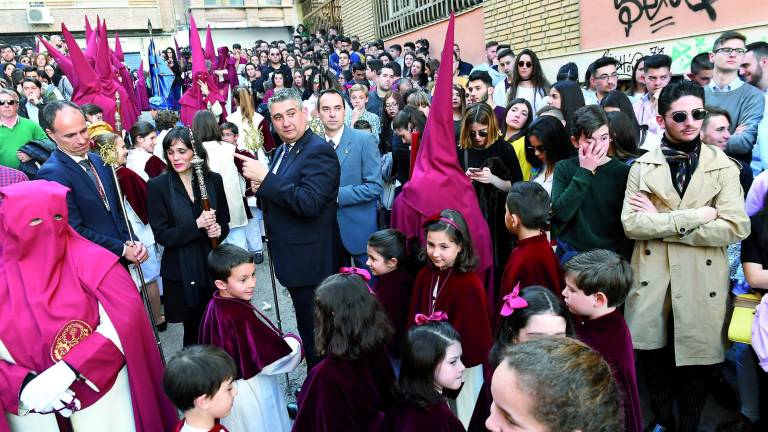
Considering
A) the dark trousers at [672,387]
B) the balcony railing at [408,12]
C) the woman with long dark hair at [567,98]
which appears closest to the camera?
the dark trousers at [672,387]

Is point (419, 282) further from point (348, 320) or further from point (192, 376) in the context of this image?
A: point (192, 376)

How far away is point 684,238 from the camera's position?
9.27 feet

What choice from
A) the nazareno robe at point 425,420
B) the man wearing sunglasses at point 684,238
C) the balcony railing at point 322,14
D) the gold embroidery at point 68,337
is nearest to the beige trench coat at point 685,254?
the man wearing sunglasses at point 684,238

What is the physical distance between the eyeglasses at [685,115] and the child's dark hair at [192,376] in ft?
8.39

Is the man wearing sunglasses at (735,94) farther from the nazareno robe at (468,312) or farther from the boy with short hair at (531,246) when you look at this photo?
the nazareno robe at (468,312)

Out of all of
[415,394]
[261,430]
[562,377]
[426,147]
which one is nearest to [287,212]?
[426,147]

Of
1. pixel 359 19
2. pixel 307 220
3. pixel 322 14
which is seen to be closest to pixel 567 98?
pixel 307 220

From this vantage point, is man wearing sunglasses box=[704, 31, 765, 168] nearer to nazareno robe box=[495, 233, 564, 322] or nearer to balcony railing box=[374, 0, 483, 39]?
nazareno robe box=[495, 233, 564, 322]

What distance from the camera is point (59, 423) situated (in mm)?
2531

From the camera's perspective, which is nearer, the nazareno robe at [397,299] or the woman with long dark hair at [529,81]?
the nazareno robe at [397,299]

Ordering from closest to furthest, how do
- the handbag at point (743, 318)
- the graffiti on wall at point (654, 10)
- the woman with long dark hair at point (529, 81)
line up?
the handbag at point (743, 318), the woman with long dark hair at point (529, 81), the graffiti on wall at point (654, 10)

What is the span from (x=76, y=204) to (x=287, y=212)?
1.32 metres

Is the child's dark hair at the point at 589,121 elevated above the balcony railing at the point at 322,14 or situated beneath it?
situated beneath

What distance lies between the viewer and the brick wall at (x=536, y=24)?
27.1 feet
